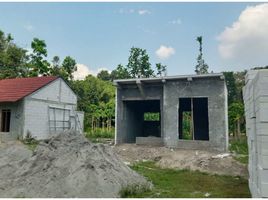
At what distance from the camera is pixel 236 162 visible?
10.4m

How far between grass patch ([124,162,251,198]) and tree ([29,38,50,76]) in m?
23.7

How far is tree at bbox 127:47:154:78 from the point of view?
37406 millimetres

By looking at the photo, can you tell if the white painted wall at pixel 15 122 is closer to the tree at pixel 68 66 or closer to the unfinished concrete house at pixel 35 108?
the unfinished concrete house at pixel 35 108

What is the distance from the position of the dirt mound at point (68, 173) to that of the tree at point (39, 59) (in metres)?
23.7

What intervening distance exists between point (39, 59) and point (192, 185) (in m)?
26.7

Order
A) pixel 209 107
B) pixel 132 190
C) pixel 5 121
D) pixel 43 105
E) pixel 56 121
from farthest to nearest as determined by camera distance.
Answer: pixel 56 121
pixel 43 105
pixel 5 121
pixel 209 107
pixel 132 190

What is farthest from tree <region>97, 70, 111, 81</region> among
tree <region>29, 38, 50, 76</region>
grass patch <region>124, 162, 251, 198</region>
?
grass patch <region>124, 162, 251, 198</region>

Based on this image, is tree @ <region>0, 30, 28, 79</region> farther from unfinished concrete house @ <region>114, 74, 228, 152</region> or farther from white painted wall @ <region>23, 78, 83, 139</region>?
unfinished concrete house @ <region>114, 74, 228, 152</region>

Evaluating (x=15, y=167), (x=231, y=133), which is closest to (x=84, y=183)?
(x=15, y=167)

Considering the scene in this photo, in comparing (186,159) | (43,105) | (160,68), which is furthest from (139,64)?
(186,159)

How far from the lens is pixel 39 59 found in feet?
101

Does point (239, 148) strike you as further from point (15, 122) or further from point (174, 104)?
point (15, 122)

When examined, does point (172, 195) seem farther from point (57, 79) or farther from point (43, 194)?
point (57, 79)

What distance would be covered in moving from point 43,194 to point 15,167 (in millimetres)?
2306
